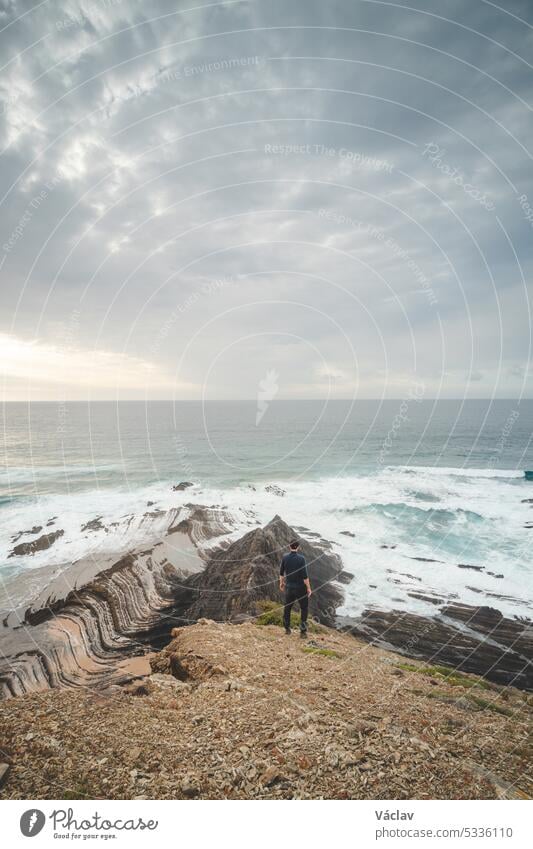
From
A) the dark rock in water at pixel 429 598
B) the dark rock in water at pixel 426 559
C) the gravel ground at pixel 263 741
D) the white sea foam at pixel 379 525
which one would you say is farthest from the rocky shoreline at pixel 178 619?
the gravel ground at pixel 263 741

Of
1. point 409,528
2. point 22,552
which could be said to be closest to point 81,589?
point 22,552

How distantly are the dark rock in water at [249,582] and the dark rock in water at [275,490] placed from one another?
20504 mm

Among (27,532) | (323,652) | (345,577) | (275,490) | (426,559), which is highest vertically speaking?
(323,652)

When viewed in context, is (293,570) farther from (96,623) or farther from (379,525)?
(379,525)

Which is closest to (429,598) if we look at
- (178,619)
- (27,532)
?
(178,619)

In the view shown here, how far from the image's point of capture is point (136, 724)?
6.45 metres

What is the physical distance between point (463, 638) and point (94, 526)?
30.6 meters

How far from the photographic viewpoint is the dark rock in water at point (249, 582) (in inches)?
793

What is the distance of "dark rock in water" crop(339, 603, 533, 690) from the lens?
17609 millimetres

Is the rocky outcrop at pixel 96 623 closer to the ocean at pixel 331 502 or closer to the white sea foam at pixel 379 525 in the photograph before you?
the ocean at pixel 331 502

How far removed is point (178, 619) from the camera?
808 inches

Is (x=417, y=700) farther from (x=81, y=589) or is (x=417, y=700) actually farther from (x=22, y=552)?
(x=22, y=552)

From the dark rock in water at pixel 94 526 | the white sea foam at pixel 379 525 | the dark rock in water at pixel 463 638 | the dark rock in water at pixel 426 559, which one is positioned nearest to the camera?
the dark rock in water at pixel 463 638

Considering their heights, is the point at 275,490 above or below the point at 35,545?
above
